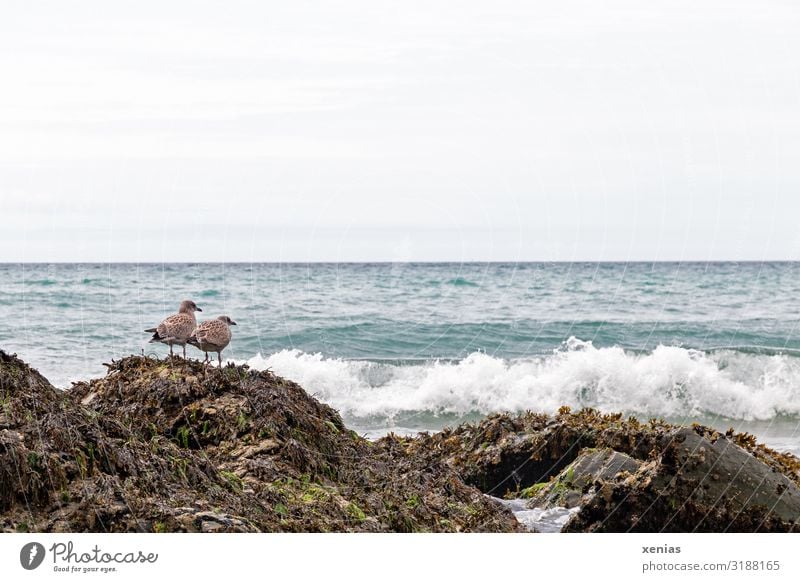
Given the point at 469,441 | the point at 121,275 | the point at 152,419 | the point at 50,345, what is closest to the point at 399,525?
the point at 152,419

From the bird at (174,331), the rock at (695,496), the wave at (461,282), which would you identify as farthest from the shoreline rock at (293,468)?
the wave at (461,282)

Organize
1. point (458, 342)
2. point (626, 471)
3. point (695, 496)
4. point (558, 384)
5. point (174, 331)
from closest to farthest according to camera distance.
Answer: point (695, 496) → point (626, 471) → point (174, 331) → point (558, 384) → point (458, 342)

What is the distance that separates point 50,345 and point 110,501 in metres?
16.1

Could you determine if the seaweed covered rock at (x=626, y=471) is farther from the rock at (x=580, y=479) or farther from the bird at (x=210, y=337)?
the bird at (x=210, y=337)

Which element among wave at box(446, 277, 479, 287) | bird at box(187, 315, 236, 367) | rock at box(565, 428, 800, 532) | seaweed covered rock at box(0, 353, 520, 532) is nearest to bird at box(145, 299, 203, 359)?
→ bird at box(187, 315, 236, 367)

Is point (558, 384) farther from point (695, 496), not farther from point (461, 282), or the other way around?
point (461, 282)

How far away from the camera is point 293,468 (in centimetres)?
652

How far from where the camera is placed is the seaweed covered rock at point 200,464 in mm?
4984

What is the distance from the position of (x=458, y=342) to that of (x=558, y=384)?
732 centimetres

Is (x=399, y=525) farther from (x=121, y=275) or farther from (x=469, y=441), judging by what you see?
(x=121, y=275)

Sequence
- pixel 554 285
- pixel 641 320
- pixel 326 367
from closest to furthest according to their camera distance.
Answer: pixel 326 367 < pixel 641 320 < pixel 554 285

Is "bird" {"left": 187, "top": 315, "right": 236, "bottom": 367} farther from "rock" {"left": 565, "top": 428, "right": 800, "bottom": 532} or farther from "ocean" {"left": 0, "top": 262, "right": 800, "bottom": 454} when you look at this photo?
"rock" {"left": 565, "top": 428, "right": 800, "bottom": 532}

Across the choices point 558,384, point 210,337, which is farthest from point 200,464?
point 558,384
